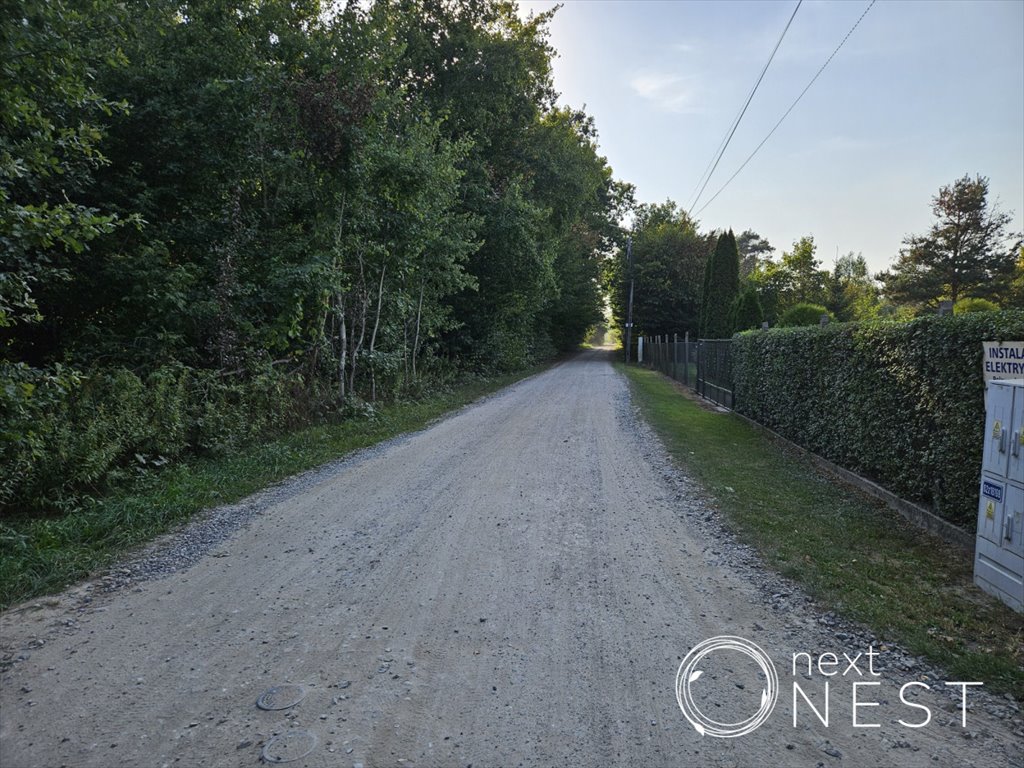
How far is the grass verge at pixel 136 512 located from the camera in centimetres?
398

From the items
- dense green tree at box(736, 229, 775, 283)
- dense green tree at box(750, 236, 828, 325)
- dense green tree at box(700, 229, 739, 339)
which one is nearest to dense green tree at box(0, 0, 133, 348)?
dense green tree at box(700, 229, 739, 339)

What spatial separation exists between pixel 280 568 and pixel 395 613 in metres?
1.19

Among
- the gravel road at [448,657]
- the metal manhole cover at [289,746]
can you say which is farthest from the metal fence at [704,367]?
the metal manhole cover at [289,746]

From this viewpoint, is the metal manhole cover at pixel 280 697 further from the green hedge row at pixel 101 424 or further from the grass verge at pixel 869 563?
the green hedge row at pixel 101 424

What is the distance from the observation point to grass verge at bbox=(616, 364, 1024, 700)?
3.14 metres

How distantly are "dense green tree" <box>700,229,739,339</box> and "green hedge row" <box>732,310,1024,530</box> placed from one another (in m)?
20.2

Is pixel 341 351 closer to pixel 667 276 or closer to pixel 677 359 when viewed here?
pixel 677 359

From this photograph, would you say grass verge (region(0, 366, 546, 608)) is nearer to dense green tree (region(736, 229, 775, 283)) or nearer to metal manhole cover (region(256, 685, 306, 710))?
metal manhole cover (region(256, 685, 306, 710))

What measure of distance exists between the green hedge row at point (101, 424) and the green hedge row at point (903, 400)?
7435 mm

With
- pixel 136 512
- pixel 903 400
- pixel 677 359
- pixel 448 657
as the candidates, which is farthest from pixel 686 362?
pixel 448 657

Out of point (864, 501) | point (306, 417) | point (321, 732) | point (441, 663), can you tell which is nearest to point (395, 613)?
point (441, 663)

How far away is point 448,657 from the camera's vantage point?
299cm

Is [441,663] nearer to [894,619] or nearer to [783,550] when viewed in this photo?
[894,619]

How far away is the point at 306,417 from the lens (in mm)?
10234
